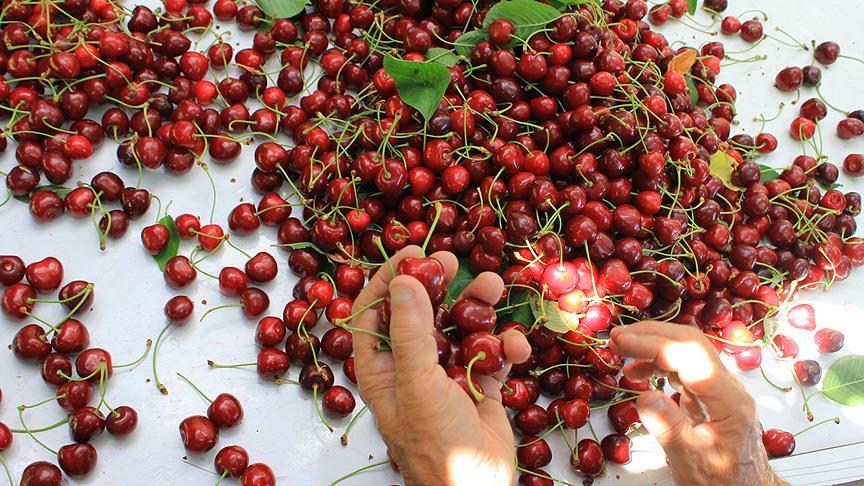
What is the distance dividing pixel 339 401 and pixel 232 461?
0.82 feet

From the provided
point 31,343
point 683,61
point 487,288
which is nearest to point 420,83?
point 487,288

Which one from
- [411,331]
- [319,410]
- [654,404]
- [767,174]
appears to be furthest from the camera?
[767,174]

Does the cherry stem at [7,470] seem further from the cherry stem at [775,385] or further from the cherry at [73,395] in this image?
the cherry stem at [775,385]

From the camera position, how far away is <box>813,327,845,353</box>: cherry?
166 centimetres

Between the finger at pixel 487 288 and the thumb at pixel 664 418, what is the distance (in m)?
0.32

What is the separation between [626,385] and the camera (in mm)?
1506

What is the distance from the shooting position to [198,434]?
1373 millimetres

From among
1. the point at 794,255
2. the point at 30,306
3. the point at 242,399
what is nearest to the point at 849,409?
the point at 794,255

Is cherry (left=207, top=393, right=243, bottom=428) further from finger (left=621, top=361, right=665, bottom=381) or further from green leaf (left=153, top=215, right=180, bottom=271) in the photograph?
finger (left=621, top=361, right=665, bottom=381)

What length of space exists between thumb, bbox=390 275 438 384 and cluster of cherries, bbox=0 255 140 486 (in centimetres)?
74

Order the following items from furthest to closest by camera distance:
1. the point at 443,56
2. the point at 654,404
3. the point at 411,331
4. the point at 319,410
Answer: the point at 443,56
the point at 319,410
the point at 654,404
the point at 411,331

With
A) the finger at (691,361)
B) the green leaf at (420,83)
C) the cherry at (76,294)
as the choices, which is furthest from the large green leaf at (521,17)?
the cherry at (76,294)

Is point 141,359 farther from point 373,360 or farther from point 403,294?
point 403,294

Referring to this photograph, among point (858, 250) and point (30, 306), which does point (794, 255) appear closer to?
point (858, 250)
